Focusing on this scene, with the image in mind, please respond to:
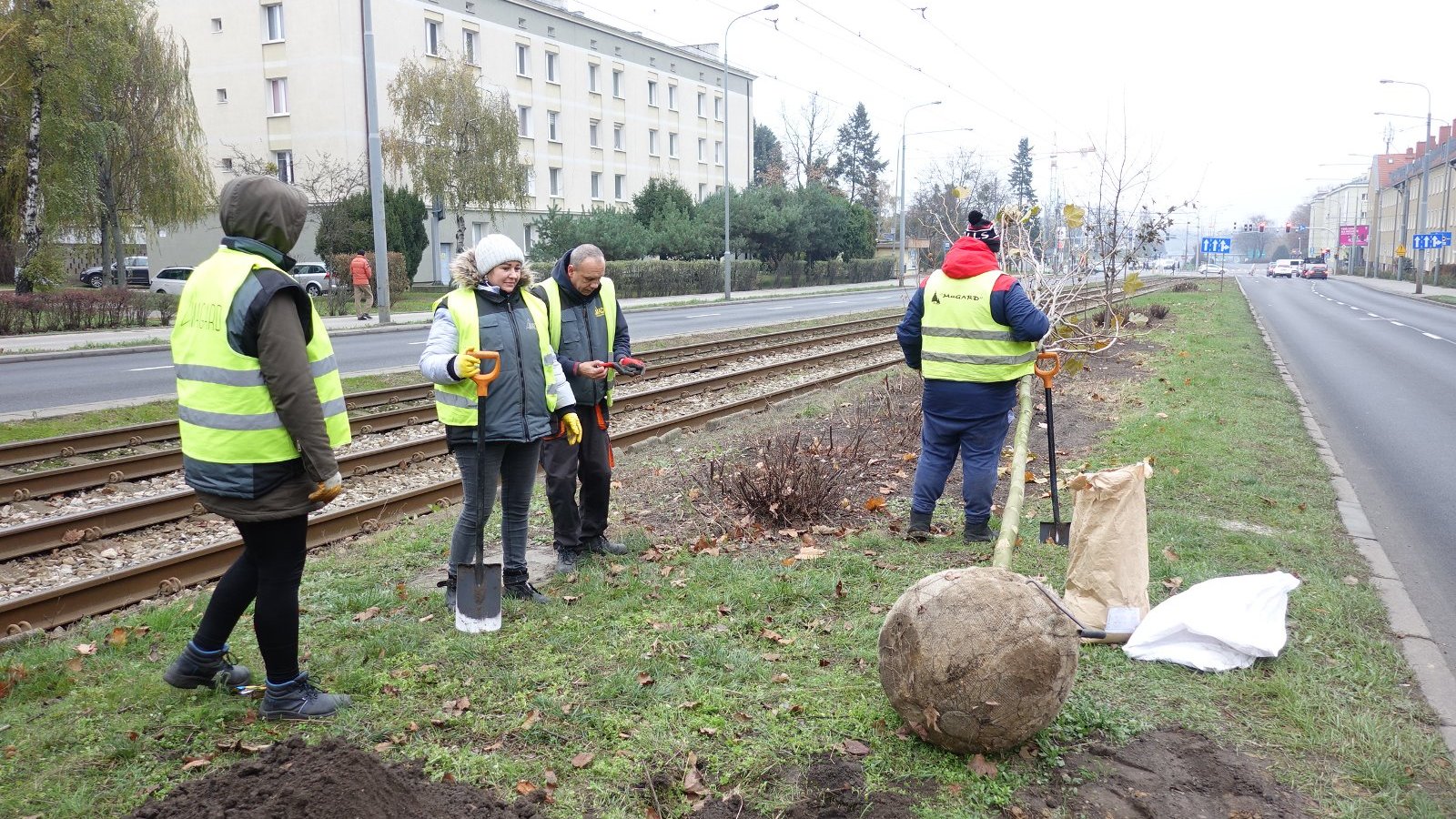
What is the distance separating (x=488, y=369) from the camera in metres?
4.80

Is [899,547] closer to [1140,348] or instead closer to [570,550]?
[570,550]

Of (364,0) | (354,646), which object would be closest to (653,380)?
(354,646)

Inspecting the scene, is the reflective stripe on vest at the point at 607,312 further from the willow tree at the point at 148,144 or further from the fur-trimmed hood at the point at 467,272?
the willow tree at the point at 148,144

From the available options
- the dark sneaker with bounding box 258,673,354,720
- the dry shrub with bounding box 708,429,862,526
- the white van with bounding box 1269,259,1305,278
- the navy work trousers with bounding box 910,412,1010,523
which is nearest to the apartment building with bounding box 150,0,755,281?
the dry shrub with bounding box 708,429,862,526

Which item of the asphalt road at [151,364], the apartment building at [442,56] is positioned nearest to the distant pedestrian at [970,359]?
the asphalt road at [151,364]

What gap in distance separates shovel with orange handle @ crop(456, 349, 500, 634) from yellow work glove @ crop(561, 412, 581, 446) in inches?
21.8

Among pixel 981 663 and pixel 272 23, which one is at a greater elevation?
A: pixel 272 23

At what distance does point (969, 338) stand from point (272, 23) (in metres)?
45.3

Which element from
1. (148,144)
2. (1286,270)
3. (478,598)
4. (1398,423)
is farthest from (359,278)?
(1286,270)

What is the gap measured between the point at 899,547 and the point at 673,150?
193ft

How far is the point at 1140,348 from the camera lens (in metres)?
18.6

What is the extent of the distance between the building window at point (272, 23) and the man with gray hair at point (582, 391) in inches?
1709

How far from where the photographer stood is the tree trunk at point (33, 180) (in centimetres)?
2658

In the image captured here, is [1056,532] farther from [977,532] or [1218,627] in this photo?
[1218,627]
